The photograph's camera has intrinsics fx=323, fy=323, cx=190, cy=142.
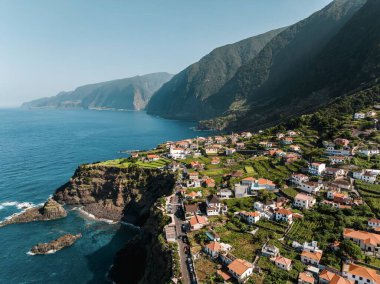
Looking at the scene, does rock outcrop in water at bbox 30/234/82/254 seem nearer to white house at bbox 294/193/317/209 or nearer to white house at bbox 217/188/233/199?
white house at bbox 217/188/233/199

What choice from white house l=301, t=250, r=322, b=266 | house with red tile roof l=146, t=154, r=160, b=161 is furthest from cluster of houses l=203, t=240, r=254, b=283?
house with red tile roof l=146, t=154, r=160, b=161

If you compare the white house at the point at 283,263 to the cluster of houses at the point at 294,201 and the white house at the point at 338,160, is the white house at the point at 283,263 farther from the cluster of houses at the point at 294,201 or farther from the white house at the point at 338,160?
the white house at the point at 338,160

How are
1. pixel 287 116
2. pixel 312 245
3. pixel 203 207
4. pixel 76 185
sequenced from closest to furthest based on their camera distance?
pixel 312 245
pixel 203 207
pixel 76 185
pixel 287 116

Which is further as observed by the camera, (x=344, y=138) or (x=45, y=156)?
(x=45, y=156)

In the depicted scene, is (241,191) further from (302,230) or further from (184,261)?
(184,261)

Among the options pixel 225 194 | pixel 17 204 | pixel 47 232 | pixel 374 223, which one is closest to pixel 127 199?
pixel 47 232

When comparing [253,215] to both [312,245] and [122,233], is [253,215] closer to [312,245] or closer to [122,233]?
[312,245]

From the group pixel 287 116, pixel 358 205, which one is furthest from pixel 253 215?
pixel 287 116
